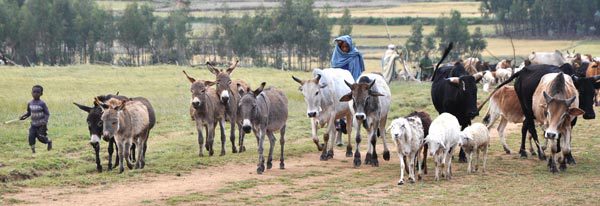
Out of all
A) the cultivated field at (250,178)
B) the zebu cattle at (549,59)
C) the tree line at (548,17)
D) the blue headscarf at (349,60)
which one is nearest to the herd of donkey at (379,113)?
the cultivated field at (250,178)

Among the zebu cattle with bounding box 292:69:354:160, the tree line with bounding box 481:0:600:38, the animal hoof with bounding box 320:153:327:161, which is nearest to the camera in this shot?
the zebu cattle with bounding box 292:69:354:160

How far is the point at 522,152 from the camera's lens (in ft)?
72.4

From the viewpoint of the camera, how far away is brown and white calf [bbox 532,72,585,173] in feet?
62.4

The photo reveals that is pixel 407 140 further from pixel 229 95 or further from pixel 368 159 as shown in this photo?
pixel 229 95

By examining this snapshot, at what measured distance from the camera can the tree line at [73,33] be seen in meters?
73.6

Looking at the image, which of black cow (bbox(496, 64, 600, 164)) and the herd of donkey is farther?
black cow (bbox(496, 64, 600, 164))

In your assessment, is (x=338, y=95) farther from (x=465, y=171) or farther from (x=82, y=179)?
(x=82, y=179)

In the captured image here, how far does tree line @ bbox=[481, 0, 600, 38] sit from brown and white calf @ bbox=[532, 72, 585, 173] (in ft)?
227

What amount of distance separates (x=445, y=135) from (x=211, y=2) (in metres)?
101

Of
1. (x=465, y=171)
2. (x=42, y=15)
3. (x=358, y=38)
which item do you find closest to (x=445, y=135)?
(x=465, y=171)

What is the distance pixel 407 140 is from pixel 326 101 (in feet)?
12.4

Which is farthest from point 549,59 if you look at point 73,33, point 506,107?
point 73,33

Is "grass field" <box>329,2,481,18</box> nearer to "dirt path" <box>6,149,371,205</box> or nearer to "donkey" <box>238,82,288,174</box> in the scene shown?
"donkey" <box>238,82,288,174</box>

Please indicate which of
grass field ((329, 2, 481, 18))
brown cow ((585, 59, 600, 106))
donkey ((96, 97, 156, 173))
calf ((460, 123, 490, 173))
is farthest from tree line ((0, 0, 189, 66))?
calf ((460, 123, 490, 173))
